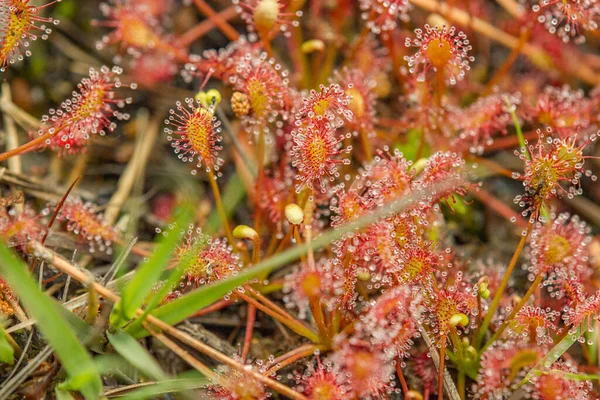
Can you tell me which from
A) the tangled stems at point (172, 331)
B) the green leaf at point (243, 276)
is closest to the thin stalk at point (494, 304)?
the green leaf at point (243, 276)

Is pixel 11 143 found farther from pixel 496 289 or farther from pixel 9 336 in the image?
pixel 496 289

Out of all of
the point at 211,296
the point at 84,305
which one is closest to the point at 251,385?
the point at 211,296

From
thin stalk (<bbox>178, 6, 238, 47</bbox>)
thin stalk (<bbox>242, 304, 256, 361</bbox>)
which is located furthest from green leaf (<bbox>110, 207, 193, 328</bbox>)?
thin stalk (<bbox>178, 6, 238, 47</bbox>)

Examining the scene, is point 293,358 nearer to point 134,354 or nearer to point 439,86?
point 134,354

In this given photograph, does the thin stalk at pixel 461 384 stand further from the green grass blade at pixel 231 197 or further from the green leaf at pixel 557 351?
the green grass blade at pixel 231 197

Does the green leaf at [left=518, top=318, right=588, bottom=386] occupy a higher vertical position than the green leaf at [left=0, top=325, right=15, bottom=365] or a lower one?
higher

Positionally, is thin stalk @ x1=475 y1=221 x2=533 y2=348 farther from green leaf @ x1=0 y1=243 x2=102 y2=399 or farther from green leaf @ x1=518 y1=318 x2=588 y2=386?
green leaf @ x1=0 y1=243 x2=102 y2=399

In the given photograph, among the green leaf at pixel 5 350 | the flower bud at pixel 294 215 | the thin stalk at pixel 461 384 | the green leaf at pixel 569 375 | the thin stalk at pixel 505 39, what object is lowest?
the green leaf at pixel 5 350

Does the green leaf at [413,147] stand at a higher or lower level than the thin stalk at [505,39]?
lower
